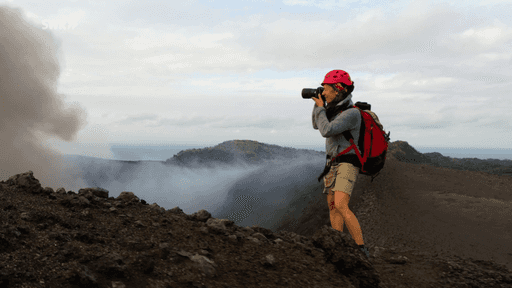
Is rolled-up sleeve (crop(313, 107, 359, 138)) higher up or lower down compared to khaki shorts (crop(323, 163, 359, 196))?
higher up

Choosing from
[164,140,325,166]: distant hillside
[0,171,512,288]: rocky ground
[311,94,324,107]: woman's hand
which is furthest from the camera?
[164,140,325,166]: distant hillside

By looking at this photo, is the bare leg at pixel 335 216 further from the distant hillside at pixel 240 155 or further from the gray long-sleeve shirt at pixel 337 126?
the distant hillside at pixel 240 155

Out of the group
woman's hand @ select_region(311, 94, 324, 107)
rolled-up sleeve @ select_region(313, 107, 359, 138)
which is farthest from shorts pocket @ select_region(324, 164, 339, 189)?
woman's hand @ select_region(311, 94, 324, 107)

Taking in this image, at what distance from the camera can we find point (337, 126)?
4.62m

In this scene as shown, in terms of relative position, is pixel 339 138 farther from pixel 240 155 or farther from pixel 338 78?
pixel 240 155

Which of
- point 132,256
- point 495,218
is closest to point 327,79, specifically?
point 132,256

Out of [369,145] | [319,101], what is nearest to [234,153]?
[319,101]

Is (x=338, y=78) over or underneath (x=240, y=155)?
over

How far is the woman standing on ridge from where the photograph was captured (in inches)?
185

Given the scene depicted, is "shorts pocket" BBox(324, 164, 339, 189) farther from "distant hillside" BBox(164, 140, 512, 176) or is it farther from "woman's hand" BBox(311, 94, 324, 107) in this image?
"distant hillside" BBox(164, 140, 512, 176)

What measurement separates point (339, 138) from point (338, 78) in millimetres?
818

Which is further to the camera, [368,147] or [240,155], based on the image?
[240,155]

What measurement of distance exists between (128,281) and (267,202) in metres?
13.2

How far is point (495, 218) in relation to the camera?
899 cm
